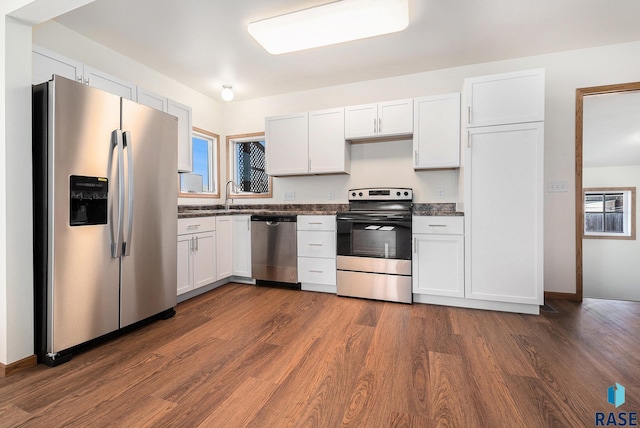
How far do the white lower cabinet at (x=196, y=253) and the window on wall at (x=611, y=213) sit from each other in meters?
5.20

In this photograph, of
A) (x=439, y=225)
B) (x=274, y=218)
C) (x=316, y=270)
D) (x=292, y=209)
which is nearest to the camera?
(x=439, y=225)

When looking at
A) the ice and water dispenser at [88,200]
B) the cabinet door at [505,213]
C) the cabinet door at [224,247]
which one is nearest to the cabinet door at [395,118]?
the cabinet door at [505,213]

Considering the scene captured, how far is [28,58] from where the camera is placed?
5.59 feet

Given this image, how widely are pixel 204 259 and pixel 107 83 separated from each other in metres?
1.85

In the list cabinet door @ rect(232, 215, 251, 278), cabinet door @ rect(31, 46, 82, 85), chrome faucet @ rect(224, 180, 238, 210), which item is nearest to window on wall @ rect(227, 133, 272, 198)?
chrome faucet @ rect(224, 180, 238, 210)

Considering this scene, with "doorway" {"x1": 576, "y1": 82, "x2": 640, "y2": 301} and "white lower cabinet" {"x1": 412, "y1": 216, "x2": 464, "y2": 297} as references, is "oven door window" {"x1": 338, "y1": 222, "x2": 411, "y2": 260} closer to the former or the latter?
"white lower cabinet" {"x1": 412, "y1": 216, "x2": 464, "y2": 297}

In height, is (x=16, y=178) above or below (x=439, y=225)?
above

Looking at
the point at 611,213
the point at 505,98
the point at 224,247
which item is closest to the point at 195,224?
the point at 224,247

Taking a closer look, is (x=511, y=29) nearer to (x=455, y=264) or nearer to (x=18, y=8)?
(x=455, y=264)

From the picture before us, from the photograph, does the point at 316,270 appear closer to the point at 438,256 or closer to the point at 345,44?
the point at 438,256

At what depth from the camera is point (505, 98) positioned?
8.16 ft

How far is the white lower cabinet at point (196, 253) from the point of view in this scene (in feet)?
9.13

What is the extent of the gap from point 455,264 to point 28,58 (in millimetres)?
3492

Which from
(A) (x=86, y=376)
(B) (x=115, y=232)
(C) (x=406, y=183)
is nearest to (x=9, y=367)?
(A) (x=86, y=376)
